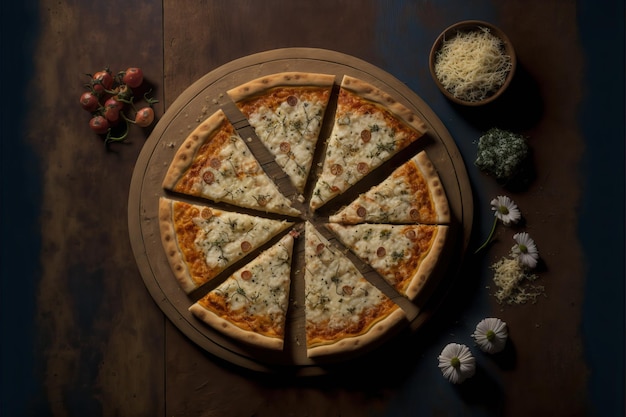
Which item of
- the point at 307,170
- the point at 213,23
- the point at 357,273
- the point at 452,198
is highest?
the point at 213,23

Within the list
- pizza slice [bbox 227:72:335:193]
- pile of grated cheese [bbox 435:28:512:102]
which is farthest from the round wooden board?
pile of grated cheese [bbox 435:28:512:102]

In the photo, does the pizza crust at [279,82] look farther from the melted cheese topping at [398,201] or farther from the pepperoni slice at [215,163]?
the melted cheese topping at [398,201]

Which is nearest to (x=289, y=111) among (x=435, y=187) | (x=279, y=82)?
(x=279, y=82)

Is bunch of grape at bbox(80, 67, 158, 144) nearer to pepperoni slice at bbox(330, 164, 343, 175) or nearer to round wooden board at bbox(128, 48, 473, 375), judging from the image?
round wooden board at bbox(128, 48, 473, 375)

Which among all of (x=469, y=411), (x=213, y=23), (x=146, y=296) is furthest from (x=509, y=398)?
(x=213, y=23)

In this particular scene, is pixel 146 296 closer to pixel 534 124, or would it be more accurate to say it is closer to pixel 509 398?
pixel 509 398

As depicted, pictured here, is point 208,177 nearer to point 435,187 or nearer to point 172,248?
point 172,248

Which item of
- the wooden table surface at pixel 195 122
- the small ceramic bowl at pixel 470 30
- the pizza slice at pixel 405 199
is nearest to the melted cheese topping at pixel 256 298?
the wooden table surface at pixel 195 122
